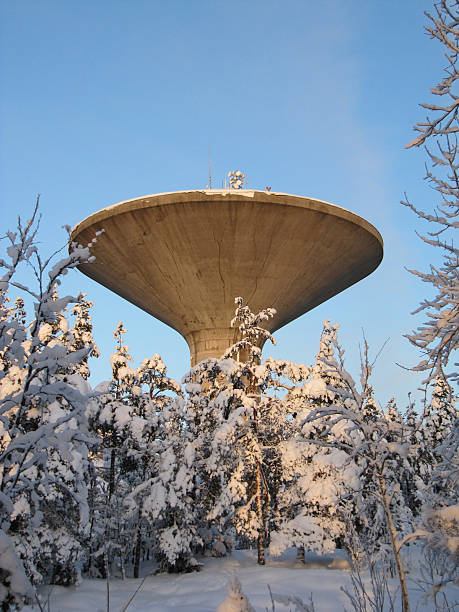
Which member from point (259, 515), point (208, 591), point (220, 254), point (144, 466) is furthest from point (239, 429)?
point (220, 254)

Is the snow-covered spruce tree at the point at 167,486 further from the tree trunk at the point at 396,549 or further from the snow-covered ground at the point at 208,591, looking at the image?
the tree trunk at the point at 396,549

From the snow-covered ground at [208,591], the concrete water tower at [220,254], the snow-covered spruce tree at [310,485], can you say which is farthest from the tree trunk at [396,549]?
the concrete water tower at [220,254]

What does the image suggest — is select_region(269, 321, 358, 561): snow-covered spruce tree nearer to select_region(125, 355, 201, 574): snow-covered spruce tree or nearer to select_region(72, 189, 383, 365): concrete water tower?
select_region(125, 355, 201, 574): snow-covered spruce tree

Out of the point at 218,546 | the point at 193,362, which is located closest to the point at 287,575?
the point at 218,546

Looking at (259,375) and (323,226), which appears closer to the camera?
(259,375)

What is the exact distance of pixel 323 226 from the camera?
22203 millimetres

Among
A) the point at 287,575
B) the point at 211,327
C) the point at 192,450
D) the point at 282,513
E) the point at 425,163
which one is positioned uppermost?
the point at 211,327

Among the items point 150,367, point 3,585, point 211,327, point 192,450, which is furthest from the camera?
point 211,327

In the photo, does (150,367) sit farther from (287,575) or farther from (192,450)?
(287,575)

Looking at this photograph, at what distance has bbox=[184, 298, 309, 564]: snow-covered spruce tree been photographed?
712 inches

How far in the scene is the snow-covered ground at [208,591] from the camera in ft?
38.6

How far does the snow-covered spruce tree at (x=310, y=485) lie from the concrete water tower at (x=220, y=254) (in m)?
5.93

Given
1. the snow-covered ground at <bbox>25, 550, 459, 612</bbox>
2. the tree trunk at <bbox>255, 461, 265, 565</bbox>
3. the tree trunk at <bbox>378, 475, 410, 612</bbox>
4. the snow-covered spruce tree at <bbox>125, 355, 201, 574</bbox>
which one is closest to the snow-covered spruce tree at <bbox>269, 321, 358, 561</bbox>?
the tree trunk at <bbox>255, 461, 265, 565</bbox>

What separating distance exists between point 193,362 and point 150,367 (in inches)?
137
